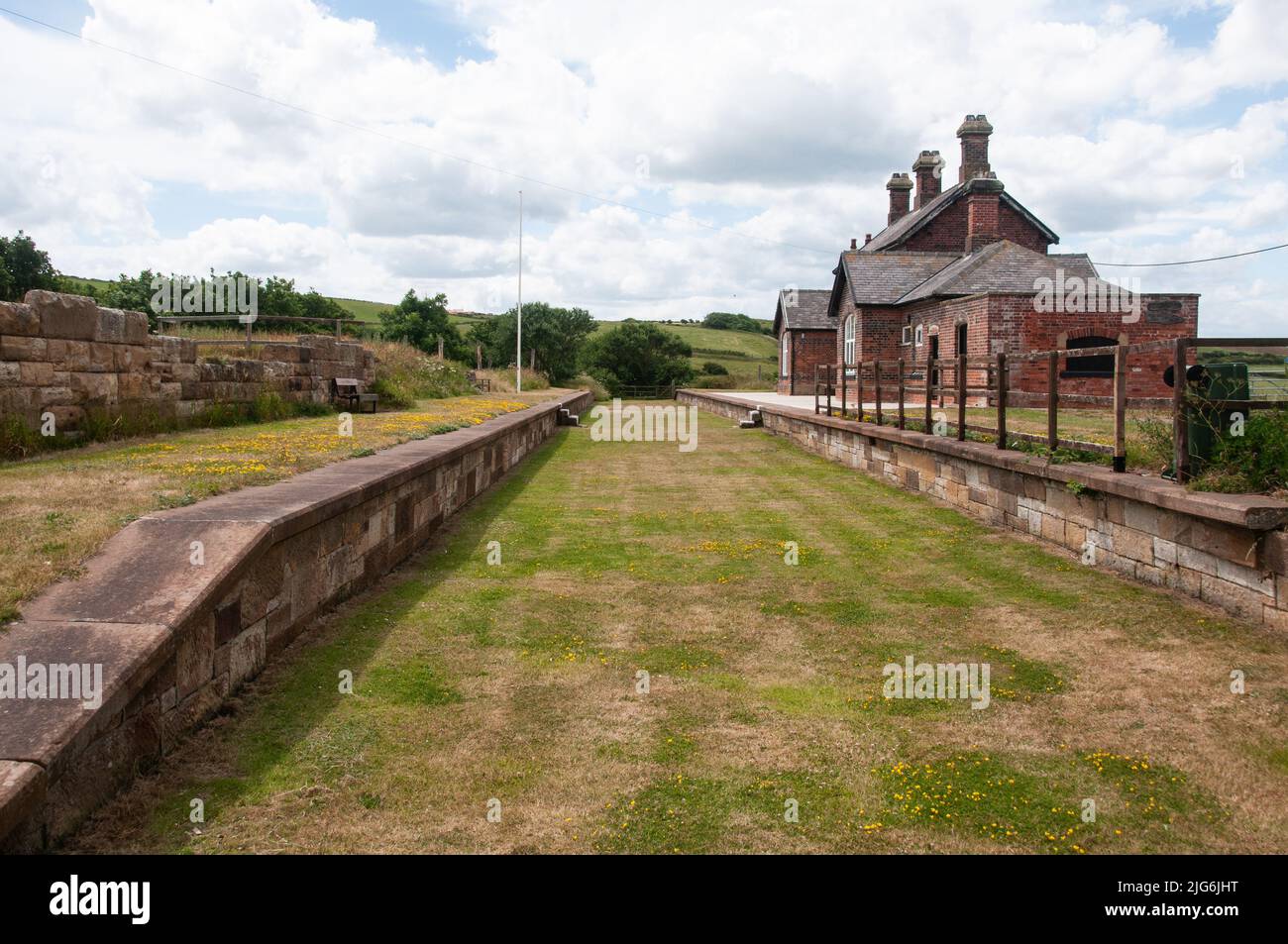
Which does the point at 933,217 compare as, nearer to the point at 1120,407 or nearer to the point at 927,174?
the point at 927,174

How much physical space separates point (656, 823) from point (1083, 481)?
16.6 ft

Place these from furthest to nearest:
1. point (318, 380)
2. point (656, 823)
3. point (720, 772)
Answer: point (318, 380)
point (720, 772)
point (656, 823)

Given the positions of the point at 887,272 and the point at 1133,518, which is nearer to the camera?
the point at 1133,518

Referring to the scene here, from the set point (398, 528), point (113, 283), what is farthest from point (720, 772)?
point (113, 283)

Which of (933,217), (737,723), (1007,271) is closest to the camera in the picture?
(737,723)

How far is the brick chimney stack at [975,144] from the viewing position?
30.5 meters

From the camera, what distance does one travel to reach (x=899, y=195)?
4419 cm

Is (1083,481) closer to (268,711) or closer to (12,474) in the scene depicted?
(268,711)

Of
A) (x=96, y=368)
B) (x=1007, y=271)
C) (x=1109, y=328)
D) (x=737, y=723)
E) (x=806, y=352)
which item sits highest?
(x=1007, y=271)

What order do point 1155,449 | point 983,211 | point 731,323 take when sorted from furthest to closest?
point 731,323 < point 983,211 < point 1155,449

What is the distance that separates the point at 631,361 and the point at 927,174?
22.8m

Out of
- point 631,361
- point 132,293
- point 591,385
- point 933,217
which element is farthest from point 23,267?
point 933,217
